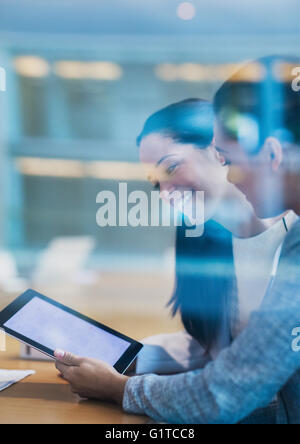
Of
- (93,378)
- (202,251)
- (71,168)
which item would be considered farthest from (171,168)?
(93,378)

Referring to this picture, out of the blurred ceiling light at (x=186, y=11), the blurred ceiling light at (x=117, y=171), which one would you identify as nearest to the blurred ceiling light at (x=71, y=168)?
the blurred ceiling light at (x=117, y=171)

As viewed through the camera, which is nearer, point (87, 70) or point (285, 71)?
point (285, 71)

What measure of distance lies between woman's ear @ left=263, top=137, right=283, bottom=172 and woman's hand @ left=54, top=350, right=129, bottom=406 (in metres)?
0.56

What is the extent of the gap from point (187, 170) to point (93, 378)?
2.17ft

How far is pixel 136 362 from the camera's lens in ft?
4.01

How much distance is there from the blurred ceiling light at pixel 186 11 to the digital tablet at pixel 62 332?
3.11 ft

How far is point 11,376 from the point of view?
1166 mm

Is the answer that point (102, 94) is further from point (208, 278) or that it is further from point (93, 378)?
point (93, 378)

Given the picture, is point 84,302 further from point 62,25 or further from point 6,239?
point 62,25

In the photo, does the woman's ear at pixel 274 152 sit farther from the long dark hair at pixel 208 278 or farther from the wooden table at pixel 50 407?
the wooden table at pixel 50 407

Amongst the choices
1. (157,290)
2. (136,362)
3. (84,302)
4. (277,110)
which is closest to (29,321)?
(136,362)

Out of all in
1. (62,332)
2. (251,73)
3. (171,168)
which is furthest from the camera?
(171,168)

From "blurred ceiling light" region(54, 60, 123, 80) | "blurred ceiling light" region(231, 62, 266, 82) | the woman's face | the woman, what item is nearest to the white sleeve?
the woman
